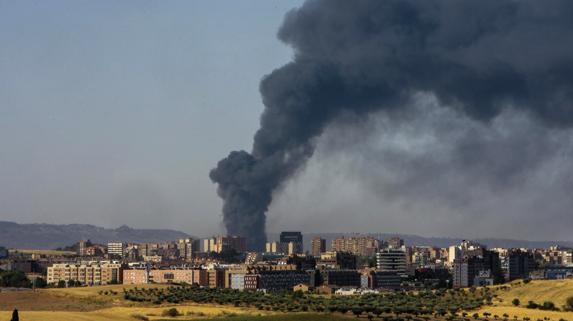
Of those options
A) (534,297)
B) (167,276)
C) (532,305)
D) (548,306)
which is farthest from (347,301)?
(167,276)

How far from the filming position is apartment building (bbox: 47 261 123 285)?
178125 millimetres

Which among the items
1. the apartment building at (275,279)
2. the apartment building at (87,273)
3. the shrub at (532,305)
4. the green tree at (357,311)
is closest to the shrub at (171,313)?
the green tree at (357,311)

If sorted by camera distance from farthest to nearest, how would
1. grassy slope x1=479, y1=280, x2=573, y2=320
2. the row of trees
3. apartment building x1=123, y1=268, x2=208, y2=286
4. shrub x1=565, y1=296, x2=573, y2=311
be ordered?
apartment building x1=123, y1=268, x2=208, y2=286 → shrub x1=565, y1=296, x2=573, y2=311 → the row of trees → grassy slope x1=479, y1=280, x2=573, y2=320

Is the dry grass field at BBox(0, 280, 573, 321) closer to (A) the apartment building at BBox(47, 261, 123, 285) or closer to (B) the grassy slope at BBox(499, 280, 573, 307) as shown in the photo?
(B) the grassy slope at BBox(499, 280, 573, 307)

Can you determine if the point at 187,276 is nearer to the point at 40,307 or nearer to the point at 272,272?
the point at 272,272

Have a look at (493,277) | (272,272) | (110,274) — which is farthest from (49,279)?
(493,277)

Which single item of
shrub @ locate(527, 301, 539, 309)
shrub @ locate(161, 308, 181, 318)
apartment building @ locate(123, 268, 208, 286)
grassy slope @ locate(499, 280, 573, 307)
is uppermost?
apartment building @ locate(123, 268, 208, 286)

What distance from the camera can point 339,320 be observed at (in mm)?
81438

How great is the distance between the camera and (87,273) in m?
183

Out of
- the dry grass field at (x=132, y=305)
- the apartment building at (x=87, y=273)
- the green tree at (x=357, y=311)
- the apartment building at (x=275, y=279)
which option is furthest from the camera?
the apartment building at (x=87, y=273)

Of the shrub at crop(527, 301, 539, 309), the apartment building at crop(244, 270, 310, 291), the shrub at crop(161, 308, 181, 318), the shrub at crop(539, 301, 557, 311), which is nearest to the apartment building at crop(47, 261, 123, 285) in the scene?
the apartment building at crop(244, 270, 310, 291)

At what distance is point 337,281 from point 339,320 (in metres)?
106

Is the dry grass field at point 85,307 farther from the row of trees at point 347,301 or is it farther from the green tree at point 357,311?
the green tree at point 357,311

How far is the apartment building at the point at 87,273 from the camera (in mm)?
178125
